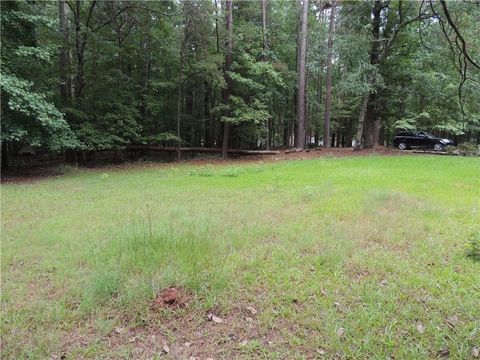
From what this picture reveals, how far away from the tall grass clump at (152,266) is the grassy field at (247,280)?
0.02 meters

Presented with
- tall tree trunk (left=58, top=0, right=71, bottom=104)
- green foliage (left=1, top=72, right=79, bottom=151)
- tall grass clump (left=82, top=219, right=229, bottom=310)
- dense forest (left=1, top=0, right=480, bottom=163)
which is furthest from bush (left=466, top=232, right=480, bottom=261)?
tall tree trunk (left=58, top=0, right=71, bottom=104)

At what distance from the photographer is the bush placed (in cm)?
390

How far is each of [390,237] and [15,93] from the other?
10.2 meters

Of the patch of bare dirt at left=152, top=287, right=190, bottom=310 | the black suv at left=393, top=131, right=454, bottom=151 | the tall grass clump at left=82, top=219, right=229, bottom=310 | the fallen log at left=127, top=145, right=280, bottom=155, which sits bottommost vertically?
the patch of bare dirt at left=152, top=287, right=190, bottom=310

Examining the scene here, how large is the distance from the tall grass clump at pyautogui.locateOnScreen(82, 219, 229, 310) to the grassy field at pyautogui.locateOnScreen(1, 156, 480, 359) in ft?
0.05

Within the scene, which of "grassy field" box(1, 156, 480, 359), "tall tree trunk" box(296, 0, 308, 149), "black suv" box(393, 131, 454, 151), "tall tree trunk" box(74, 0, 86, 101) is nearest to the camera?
"grassy field" box(1, 156, 480, 359)

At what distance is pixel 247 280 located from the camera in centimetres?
349

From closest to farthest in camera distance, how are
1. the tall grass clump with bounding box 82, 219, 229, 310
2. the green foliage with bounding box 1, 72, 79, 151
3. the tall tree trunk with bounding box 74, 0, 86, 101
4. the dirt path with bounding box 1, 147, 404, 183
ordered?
the tall grass clump with bounding box 82, 219, 229, 310 < the green foliage with bounding box 1, 72, 79, 151 < the dirt path with bounding box 1, 147, 404, 183 < the tall tree trunk with bounding box 74, 0, 86, 101

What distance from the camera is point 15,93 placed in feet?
31.2

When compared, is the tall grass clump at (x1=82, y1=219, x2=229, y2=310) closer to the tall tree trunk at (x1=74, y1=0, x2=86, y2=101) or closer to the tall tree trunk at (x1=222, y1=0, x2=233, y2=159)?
the tall tree trunk at (x1=74, y1=0, x2=86, y2=101)

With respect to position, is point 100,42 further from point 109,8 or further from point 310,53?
point 310,53

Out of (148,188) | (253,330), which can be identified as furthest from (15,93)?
(253,330)

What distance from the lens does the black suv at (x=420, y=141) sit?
787 inches

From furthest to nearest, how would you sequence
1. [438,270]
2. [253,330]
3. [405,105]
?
[405,105]
[438,270]
[253,330]
